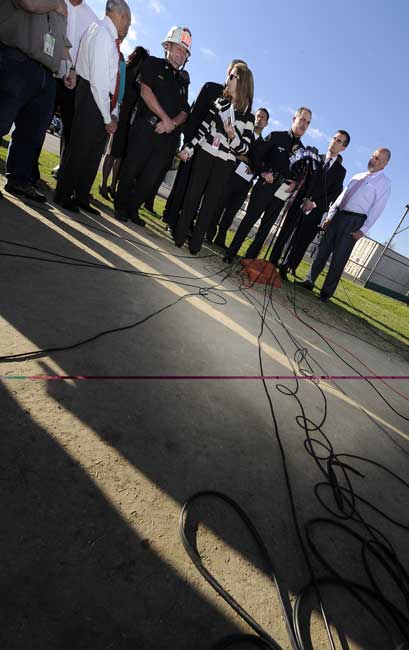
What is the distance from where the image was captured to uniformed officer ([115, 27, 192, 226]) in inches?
143

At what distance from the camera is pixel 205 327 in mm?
2486

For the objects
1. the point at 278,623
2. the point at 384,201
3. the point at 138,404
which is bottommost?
the point at 278,623

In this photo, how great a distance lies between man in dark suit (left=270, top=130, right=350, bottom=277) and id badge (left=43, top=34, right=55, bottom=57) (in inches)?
128

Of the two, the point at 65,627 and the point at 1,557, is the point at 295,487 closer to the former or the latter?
the point at 65,627

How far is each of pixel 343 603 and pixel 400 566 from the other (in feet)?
1.13

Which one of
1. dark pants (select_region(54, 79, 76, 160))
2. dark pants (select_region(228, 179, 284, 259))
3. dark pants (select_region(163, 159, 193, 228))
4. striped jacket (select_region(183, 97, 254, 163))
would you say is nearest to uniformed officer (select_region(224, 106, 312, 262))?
dark pants (select_region(228, 179, 284, 259))

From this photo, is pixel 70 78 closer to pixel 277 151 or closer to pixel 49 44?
pixel 49 44

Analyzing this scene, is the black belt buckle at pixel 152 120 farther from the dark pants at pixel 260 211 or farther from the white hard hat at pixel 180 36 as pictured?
the dark pants at pixel 260 211

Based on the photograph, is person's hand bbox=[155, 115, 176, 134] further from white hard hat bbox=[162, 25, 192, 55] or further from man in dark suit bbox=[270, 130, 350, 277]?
man in dark suit bbox=[270, 130, 350, 277]

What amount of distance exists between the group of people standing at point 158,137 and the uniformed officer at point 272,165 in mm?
14

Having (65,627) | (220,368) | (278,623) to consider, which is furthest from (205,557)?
(220,368)

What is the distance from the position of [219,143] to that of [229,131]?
0.16 m

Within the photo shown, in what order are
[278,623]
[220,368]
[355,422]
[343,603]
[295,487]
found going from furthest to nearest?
[355,422]
[220,368]
[295,487]
[343,603]
[278,623]

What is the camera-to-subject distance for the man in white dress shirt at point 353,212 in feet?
15.8
